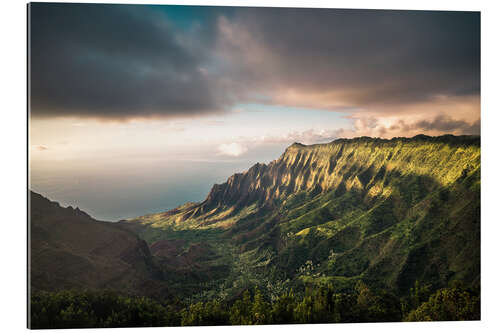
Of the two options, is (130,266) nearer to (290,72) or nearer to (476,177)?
(290,72)

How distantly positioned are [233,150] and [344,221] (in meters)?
6.22

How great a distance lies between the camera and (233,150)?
11.4m

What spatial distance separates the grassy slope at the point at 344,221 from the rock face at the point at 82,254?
1.07 metres

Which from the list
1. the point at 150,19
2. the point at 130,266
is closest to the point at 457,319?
the point at 130,266

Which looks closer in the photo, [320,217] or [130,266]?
[130,266]

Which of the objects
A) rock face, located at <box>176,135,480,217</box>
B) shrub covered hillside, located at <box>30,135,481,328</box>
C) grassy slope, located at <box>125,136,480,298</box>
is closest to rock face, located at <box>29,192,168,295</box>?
shrub covered hillside, located at <box>30,135,481,328</box>

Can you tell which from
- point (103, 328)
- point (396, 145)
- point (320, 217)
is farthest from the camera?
point (320, 217)

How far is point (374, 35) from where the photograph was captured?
33.6ft

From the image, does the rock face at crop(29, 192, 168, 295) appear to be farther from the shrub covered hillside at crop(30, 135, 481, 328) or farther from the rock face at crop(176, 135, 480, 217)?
the rock face at crop(176, 135, 480, 217)

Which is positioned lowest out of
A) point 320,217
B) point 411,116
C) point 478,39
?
point 320,217

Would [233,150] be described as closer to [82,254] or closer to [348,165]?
[82,254]

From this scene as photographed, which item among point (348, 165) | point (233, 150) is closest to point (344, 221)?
point (348, 165)

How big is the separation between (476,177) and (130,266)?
13083mm

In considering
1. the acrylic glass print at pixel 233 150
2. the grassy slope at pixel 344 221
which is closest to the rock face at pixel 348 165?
the grassy slope at pixel 344 221
